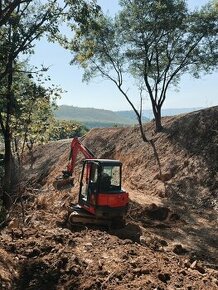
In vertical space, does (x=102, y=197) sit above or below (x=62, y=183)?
above

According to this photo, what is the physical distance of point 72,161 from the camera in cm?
2059

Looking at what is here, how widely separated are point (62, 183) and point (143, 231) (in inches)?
320

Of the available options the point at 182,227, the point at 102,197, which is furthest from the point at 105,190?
the point at 182,227

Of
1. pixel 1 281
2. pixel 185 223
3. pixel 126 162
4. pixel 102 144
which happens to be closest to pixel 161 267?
pixel 1 281

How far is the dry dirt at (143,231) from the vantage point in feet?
34.5

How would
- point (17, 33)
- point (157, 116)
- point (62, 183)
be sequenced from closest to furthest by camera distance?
1. point (17, 33)
2. point (62, 183)
3. point (157, 116)

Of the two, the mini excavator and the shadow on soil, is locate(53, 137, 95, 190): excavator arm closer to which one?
the mini excavator

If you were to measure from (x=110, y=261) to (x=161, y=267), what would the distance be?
146cm

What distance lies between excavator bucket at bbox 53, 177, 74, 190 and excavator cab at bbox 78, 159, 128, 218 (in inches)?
255

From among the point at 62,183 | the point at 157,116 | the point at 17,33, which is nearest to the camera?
the point at 17,33

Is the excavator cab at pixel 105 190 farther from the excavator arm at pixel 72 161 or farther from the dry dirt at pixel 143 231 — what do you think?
the excavator arm at pixel 72 161

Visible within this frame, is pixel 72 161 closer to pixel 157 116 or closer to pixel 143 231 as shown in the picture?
pixel 143 231

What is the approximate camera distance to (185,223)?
709 inches

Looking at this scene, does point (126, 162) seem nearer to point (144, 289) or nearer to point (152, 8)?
point (152, 8)
